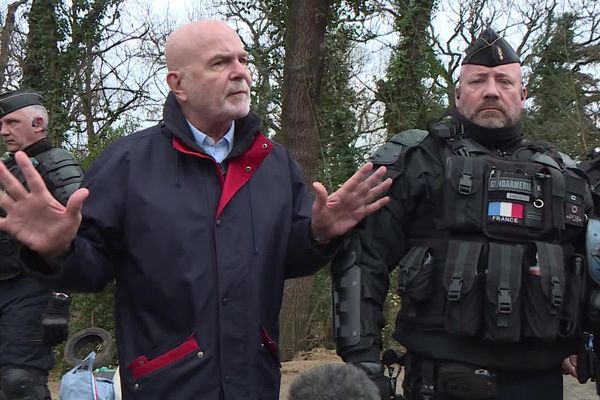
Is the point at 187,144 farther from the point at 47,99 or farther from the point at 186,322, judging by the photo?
the point at 47,99

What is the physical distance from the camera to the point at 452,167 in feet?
9.41

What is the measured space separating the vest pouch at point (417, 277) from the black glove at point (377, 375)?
12.0 inches

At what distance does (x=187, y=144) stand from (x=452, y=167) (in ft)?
3.64

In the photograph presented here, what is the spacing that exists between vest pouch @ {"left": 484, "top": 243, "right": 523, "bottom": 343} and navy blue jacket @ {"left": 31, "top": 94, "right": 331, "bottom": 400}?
84cm

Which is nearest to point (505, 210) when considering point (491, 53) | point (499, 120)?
point (499, 120)

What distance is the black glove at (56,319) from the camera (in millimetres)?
4219

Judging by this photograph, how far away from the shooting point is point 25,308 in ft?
14.3

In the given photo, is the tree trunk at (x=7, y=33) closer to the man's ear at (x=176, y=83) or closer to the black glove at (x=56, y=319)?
the black glove at (x=56, y=319)

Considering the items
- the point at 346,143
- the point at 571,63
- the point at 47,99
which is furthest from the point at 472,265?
the point at 571,63

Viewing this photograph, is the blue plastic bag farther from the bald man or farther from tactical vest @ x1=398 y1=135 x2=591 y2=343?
tactical vest @ x1=398 y1=135 x2=591 y2=343

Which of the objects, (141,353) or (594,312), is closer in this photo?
(141,353)

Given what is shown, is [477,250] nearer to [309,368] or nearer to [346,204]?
[346,204]

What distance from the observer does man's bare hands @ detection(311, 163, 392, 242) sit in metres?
2.39

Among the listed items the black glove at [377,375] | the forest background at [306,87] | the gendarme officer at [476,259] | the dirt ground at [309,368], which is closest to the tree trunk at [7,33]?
the forest background at [306,87]
